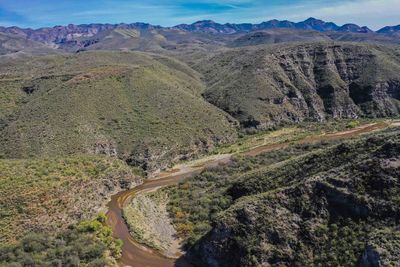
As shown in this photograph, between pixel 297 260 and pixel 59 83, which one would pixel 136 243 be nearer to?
pixel 297 260

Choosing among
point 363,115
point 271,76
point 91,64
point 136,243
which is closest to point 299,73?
point 271,76

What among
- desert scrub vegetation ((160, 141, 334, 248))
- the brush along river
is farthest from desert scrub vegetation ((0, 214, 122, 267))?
desert scrub vegetation ((160, 141, 334, 248))

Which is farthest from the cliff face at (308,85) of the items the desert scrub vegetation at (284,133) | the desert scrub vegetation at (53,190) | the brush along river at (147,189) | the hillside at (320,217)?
the hillside at (320,217)

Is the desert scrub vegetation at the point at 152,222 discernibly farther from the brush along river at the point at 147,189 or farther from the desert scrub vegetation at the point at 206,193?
the desert scrub vegetation at the point at 206,193

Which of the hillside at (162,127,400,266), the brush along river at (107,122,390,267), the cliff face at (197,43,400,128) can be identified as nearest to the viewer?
the hillside at (162,127,400,266)

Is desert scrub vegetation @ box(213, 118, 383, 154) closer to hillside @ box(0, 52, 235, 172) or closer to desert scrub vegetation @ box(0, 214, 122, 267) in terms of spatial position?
hillside @ box(0, 52, 235, 172)

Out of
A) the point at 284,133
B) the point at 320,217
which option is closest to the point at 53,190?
the point at 320,217

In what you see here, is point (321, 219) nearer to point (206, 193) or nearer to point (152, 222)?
point (152, 222)
